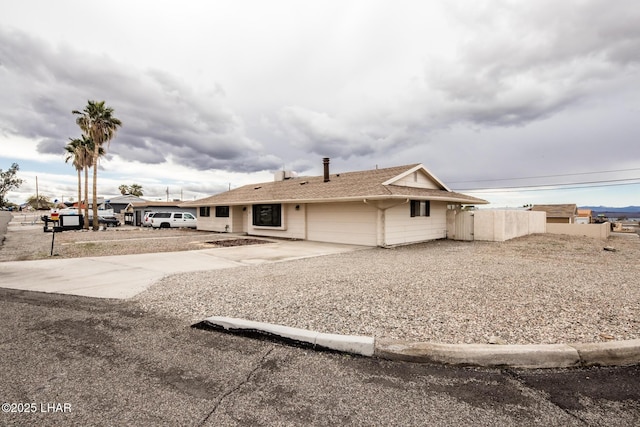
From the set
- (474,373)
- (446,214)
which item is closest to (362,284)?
(474,373)

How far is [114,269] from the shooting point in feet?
28.9

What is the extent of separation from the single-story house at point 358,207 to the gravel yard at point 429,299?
5.74m

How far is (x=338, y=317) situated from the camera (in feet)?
15.3

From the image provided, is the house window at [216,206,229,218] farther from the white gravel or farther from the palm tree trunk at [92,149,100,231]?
the white gravel

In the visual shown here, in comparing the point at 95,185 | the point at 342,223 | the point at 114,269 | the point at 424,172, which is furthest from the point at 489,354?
the point at 95,185

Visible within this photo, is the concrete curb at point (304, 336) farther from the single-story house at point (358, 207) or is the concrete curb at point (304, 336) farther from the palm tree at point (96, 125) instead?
the palm tree at point (96, 125)

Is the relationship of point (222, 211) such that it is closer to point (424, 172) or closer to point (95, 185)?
point (95, 185)

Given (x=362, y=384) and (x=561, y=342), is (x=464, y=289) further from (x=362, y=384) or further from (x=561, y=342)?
(x=362, y=384)

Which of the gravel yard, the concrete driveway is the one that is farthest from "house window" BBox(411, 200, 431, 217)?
the gravel yard

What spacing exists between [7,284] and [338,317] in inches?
304

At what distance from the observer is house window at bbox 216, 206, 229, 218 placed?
947 inches

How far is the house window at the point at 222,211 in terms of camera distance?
24.1 metres

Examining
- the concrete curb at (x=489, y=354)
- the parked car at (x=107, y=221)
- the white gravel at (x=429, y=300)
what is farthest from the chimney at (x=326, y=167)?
the parked car at (x=107, y=221)

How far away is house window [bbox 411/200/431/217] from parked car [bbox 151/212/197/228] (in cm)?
2220
